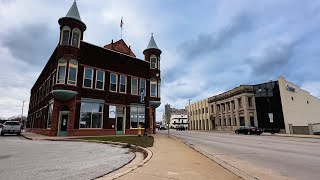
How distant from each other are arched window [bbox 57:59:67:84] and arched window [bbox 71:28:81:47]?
7.72 feet

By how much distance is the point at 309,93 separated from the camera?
46.7 metres

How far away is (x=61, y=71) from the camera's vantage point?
1013 inches

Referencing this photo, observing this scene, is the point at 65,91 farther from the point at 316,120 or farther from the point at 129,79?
the point at 316,120

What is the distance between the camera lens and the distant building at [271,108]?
4231 cm

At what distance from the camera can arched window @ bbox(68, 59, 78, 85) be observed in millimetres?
25955

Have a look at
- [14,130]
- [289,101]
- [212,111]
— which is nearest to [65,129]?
[14,130]

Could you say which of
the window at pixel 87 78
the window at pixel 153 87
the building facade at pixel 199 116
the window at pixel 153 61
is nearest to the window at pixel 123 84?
the window at pixel 87 78

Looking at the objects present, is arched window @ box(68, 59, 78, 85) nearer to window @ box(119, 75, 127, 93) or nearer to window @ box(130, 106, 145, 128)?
window @ box(119, 75, 127, 93)

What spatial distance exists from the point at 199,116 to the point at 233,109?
2189 cm

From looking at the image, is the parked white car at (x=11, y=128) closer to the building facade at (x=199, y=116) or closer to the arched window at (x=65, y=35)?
the arched window at (x=65, y=35)

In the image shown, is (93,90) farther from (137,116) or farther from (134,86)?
(137,116)

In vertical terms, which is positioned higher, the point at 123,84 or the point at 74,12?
the point at 74,12

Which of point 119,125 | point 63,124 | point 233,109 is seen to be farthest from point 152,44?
point 233,109

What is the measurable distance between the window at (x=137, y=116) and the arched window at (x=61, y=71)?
9488 mm
